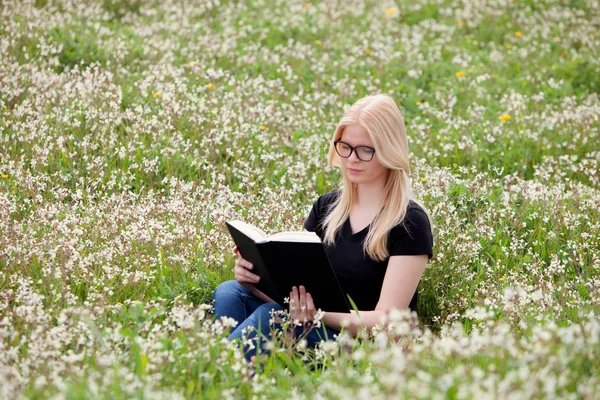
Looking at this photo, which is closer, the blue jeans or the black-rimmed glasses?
the blue jeans

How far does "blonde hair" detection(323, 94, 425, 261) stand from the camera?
166 inches

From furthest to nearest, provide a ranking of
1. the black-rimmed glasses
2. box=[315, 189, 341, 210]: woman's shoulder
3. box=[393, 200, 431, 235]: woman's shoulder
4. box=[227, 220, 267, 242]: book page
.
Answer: box=[315, 189, 341, 210]: woman's shoulder, the black-rimmed glasses, box=[393, 200, 431, 235]: woman's shoulder, box=[227, 220, 267, 242]: book page

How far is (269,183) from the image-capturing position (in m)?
6.82

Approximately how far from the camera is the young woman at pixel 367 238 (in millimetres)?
4055

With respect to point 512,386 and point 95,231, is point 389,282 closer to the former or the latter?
point 512,386

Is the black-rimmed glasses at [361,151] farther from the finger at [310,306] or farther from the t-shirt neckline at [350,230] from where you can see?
the finger at [310,306]

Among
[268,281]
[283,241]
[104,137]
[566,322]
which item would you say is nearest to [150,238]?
[268,281]

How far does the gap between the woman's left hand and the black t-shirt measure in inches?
16.7

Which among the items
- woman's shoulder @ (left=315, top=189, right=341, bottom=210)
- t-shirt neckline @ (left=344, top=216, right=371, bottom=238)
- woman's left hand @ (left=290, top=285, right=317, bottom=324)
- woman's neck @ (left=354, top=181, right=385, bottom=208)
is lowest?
woman's left hand @ (left=290, top=285, right=317, bottom=324)

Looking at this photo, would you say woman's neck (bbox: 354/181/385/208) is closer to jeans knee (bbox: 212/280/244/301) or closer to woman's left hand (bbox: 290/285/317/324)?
woman's left hand (bbox: 290/285/317/324)

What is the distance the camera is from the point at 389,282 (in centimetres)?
406

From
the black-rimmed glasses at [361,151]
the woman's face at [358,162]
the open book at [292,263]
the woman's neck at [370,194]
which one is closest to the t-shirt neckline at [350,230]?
the woman's neck at [370,194]

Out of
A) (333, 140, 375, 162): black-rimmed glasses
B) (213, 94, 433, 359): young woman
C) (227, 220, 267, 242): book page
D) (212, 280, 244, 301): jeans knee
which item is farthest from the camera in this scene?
(212, 280, 244, 301): jeans knee

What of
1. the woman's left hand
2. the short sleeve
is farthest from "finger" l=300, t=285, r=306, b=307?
the short sleeve
